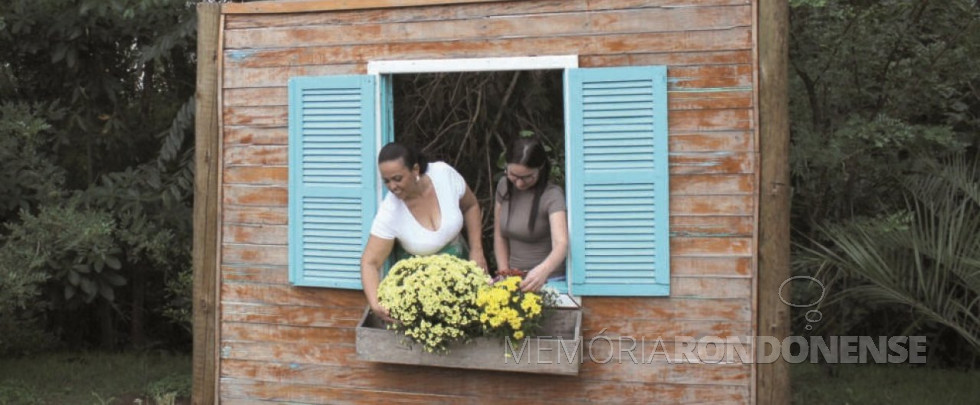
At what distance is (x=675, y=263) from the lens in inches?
167

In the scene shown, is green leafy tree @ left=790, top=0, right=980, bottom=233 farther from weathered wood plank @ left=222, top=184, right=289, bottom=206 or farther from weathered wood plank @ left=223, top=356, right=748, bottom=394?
weathered wood plank @ left=222, top=184, right=289, bottom=206

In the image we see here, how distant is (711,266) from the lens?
4.20m

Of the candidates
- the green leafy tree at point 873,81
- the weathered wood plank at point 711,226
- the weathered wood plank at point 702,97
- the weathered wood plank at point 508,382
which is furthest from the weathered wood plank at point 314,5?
the green leafy tree at point 873,81

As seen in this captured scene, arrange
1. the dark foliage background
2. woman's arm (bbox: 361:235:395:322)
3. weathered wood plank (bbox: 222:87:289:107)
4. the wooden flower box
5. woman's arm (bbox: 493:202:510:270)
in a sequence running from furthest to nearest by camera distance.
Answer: the dark foliage background, weathered wood plank (bbox: 222:87:289:107), woman's arm (bbox: 493:202:510:270), woman's arm (bbox: 361:235:395:322), the wooden flower box

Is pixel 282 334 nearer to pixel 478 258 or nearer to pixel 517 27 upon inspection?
pixel 478 258

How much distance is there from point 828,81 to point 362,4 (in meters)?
3.27

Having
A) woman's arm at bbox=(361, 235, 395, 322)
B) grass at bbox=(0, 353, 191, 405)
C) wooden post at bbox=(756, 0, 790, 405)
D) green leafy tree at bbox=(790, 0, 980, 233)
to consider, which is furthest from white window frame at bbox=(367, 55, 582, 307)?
grass at bbox=(0, 353, 191, 405)

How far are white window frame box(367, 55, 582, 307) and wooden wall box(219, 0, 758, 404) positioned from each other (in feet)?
0.15

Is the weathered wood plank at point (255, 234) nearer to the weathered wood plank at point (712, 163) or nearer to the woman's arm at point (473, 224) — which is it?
the woman's arm at point (473, 224)

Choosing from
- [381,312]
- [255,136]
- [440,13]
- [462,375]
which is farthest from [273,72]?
[462,375]

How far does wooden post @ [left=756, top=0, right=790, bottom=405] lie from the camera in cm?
412

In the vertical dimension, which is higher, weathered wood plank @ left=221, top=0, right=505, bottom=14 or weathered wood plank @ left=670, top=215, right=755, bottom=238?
weathered wood plank @ left=221, top=0, right=505, bottom=14

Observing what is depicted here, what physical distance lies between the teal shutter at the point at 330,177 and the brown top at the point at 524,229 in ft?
1.97

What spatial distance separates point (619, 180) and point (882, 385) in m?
2.88
